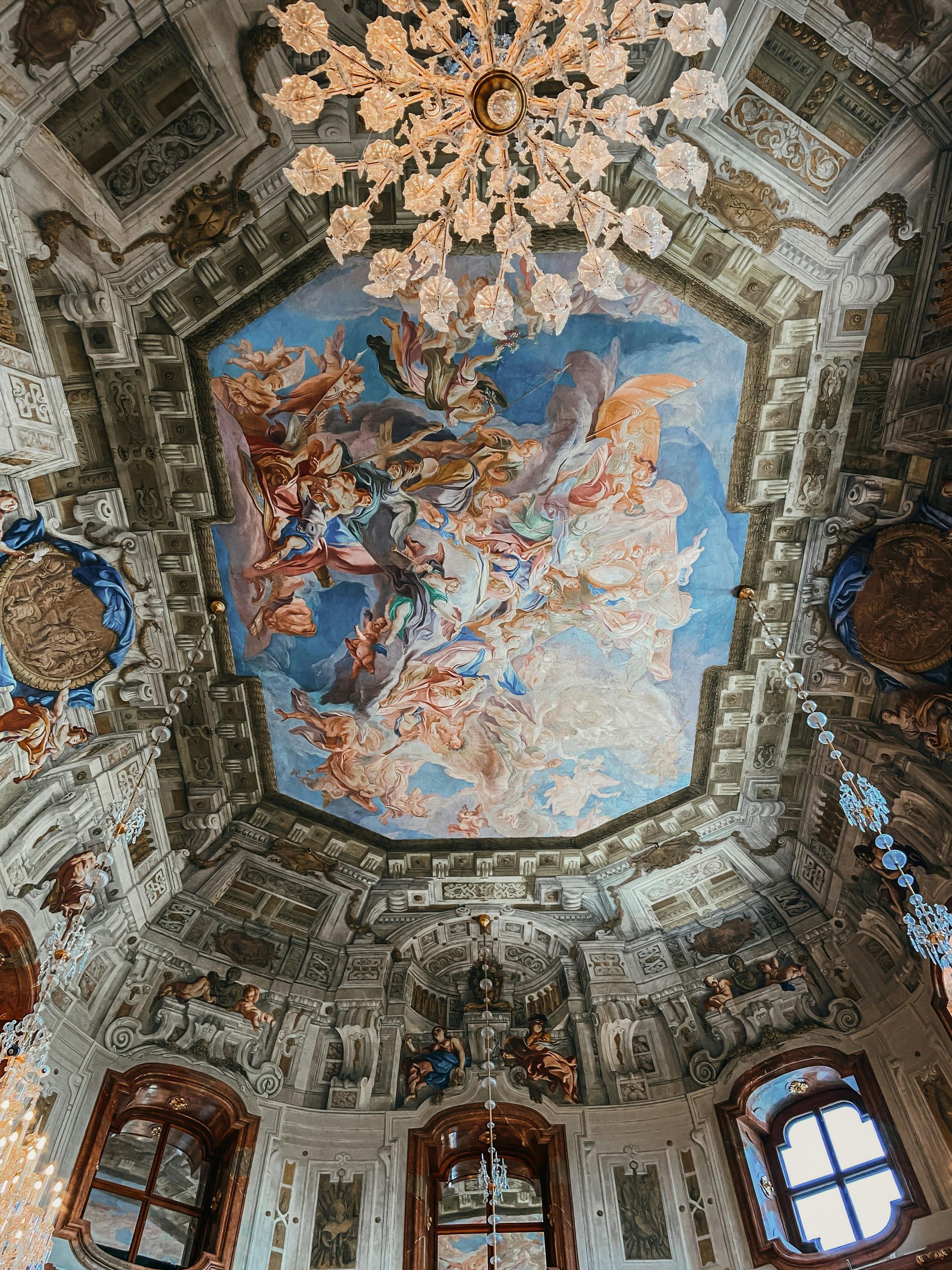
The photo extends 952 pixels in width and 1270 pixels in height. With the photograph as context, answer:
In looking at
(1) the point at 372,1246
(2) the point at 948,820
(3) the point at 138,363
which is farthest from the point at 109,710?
(2) the point at 948,820

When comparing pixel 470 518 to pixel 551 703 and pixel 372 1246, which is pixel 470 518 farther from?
pixel 372 1246

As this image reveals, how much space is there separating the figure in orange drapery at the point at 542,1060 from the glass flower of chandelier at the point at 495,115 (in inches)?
379

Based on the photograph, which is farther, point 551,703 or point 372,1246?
point 551,703

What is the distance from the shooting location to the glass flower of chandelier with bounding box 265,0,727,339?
25.2ft

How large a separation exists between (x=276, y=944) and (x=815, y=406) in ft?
33.3

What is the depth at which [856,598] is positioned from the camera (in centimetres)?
1195

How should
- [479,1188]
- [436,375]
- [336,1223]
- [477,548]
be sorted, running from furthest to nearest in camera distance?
[479,1188] < [477,548] < [336,1223] < [436,375]

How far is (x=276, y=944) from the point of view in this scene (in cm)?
1401

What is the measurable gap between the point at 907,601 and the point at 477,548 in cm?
521

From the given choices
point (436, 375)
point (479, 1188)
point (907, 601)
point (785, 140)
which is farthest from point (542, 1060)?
point (785, 140)

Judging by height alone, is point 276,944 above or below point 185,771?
below

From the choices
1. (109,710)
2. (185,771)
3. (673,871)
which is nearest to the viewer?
(109,710)

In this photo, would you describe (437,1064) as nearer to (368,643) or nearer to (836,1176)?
(836,1176)

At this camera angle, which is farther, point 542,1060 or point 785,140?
point 542,1060
